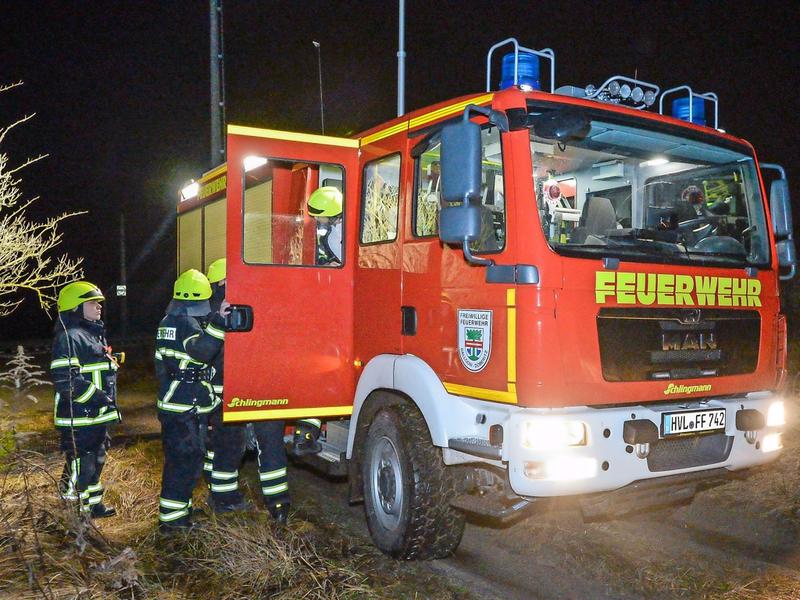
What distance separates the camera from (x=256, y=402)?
4.82m

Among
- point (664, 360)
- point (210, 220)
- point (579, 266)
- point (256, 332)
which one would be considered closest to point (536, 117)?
point (579, 266)

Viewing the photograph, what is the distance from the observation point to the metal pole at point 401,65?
957cm

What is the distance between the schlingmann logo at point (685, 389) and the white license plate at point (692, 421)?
4.7 inches

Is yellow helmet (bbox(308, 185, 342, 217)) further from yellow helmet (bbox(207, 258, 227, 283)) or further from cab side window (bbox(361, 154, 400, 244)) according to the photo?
yellow helmet (bbox(207, 258, 227, 283))

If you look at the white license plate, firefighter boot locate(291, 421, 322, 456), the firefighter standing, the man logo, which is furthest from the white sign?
the firefighter standing

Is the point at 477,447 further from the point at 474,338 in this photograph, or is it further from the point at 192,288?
the point at 192,288

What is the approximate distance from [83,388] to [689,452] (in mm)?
3739

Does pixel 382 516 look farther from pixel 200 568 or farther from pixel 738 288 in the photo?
pixel 738 288

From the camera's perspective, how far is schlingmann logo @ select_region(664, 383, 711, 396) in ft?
13.5

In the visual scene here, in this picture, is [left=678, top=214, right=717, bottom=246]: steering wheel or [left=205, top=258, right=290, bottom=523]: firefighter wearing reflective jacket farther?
[left=205, top=258, right=290, bottom=523]: firefighter wearing reflective jacket

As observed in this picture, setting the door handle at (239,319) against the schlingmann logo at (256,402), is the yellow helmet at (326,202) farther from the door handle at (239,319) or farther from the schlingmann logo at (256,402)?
the schlingmann logo at (256,402)

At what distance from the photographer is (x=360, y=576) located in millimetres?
3975

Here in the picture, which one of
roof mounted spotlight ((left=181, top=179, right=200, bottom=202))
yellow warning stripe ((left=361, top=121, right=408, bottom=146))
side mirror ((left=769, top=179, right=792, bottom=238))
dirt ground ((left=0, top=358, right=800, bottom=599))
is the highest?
roof mounted spotlight ((left=181, top=179, right=200, bottom=202))

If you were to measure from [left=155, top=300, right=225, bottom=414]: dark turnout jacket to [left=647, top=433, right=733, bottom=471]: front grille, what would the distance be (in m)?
2.63
